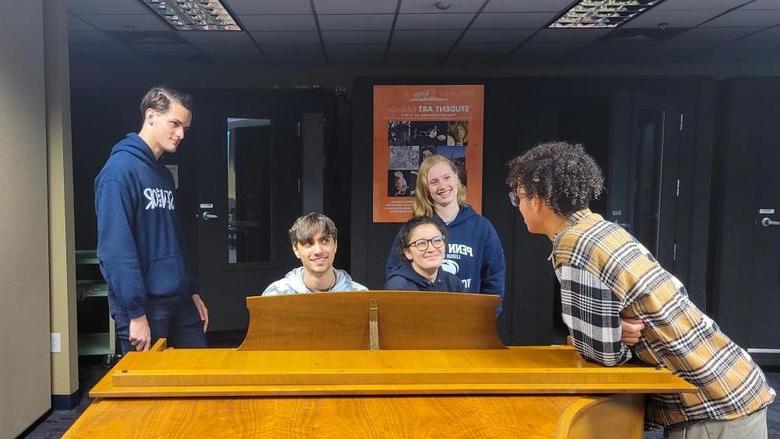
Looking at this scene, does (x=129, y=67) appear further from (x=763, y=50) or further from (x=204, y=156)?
(x=763, y=50)

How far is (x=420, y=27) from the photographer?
159 inches

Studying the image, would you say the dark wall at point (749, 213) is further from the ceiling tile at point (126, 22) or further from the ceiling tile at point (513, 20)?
the ceiling tile at point (126, 22)

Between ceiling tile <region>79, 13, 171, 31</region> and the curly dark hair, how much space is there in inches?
125

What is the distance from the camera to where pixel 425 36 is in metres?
4.32

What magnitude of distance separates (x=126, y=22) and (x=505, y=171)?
2982 mm

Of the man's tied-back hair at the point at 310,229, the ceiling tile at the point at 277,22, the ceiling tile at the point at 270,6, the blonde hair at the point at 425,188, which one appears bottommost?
the man's tied-back hair at the point at 310,229

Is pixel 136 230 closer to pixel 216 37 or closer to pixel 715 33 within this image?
pixel 216 37

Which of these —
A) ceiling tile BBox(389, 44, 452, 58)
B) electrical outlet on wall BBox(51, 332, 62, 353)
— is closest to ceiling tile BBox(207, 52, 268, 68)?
ceiling tile BBox(389, 44, 452, 58)

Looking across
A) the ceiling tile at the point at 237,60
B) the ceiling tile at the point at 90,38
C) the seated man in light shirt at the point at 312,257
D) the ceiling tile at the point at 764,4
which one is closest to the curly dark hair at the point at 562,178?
the seated man in light shirt at the point at 312,257

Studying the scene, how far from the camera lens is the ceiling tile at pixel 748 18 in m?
3.67

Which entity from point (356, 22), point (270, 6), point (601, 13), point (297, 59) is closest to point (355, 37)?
point (356, 22)

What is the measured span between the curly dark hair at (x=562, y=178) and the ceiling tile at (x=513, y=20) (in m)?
2.53

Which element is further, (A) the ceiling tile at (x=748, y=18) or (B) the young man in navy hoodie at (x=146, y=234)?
(A) the ceiling tile at (x=748, y=18)

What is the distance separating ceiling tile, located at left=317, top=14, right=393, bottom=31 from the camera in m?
3.75
